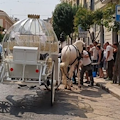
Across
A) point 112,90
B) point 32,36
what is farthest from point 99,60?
point 32,36

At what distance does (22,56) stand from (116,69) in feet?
20.3

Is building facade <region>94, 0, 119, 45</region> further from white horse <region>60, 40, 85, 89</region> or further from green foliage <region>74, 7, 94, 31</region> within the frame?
white horse <region>60, 40, 85, 89</region>

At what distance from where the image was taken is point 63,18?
1726 inches

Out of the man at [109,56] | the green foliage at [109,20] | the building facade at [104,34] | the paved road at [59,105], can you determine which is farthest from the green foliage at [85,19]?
the paved road at [59,105]

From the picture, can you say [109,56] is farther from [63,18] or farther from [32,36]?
[63,18]

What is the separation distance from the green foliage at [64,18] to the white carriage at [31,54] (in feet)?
112

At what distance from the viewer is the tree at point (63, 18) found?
43688 millimetres

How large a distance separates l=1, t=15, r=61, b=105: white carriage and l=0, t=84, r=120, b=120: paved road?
0.59 metres

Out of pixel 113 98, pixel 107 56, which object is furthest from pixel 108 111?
pixel 107 56

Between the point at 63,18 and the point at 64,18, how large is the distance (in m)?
0.15

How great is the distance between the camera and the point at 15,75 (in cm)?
845

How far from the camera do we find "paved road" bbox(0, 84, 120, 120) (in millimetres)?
7570

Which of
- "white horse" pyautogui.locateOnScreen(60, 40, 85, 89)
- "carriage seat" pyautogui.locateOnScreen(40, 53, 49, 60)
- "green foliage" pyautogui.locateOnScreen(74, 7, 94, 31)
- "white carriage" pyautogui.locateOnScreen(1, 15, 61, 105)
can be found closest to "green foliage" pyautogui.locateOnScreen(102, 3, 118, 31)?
"white horse" pyautogui.locateOnScreen(60, 40, 85, 89)

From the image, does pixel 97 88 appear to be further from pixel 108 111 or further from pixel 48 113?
pixel 48 113
